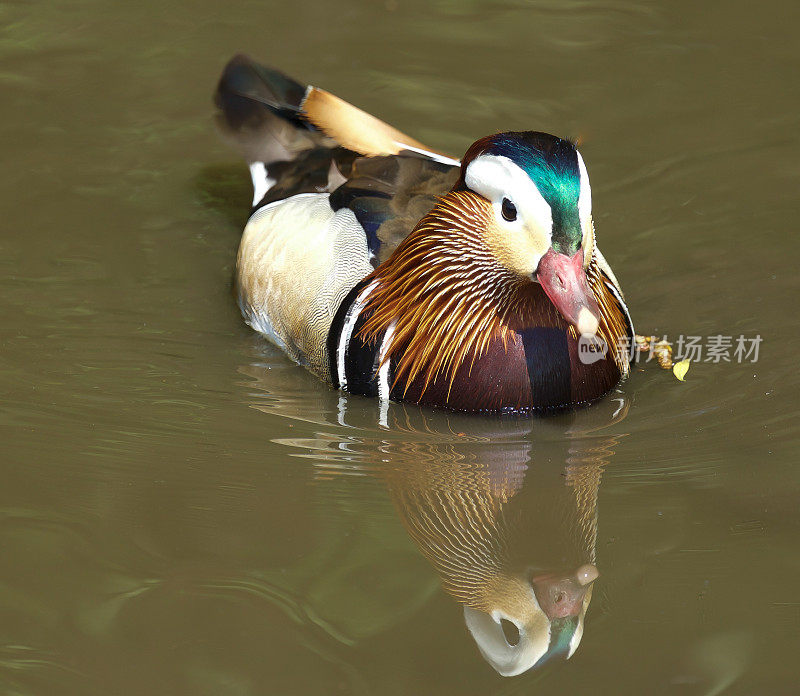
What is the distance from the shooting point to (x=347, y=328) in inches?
204

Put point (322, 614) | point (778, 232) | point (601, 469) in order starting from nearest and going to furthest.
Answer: point (322, 614)
point (601, 469)
point (778, 232)

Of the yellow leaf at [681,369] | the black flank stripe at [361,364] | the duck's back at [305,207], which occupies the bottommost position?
the black flank stripe at [361,364]

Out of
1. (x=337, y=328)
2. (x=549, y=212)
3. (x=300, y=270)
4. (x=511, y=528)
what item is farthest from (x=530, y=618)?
(x=300, y=270)

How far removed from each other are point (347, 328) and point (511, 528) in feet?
4.17

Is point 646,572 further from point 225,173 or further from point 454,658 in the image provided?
point 225,173

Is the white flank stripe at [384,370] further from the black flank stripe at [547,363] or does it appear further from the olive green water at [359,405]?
the black flank stripe at [547,363]

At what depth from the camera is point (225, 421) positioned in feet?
16.1

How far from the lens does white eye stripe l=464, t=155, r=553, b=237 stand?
14.2 ft

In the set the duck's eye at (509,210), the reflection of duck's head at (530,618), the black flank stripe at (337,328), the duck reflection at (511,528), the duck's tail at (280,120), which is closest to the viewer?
the reflection of duck's head at (530,618)

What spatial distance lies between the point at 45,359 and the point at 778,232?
3.70 m

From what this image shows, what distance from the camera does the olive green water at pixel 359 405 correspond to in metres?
3.73

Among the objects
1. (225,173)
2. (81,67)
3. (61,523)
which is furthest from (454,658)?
(81,67)

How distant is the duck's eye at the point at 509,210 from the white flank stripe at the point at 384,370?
2.65ft

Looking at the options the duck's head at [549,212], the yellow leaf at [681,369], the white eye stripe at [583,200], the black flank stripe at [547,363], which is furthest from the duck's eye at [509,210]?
the yellow leaf at [681,369]
